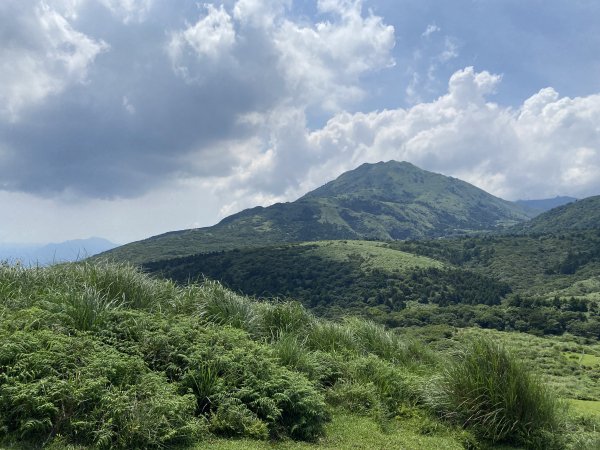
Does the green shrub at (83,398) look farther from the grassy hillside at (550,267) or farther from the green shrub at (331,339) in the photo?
the grassy hillside at (550,267)

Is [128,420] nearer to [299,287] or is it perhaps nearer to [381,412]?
[381,412]

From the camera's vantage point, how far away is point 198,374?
7605 mm

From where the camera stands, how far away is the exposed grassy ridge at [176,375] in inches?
240

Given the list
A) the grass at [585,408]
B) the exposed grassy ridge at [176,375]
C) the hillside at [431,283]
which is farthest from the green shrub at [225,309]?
the hillside at [431,283]

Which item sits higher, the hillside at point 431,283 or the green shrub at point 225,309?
the green shrub at point 225,309

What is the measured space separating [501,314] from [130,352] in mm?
102891

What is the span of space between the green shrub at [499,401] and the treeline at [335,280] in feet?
360

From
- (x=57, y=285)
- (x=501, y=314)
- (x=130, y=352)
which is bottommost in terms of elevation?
(x=501, y=314)

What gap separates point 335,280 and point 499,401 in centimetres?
15384

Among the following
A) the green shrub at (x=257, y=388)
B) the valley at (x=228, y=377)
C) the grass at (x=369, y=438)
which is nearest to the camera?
the valley at (x=228, y=377)

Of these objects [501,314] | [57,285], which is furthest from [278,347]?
[501,314]

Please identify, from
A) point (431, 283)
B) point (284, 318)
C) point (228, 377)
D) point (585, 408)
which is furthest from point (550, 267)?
point (228, 377)

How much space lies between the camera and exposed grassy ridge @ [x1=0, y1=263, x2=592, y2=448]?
6086 millimetres

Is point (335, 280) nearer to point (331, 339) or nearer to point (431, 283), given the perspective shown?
point (431, 283)
